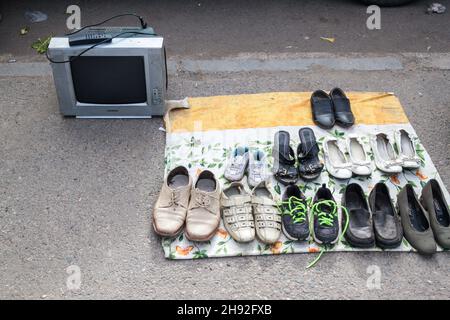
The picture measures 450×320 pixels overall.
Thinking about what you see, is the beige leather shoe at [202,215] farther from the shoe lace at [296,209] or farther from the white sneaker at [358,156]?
the white sneaker at [358,156]

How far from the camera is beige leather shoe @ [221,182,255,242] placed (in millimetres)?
2215

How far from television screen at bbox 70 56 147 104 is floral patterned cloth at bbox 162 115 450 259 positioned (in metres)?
0.34

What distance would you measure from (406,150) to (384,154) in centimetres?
12

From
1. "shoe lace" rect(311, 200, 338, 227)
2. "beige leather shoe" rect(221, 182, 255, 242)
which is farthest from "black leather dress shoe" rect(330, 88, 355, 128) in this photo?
"beige leather shoe" rect(221, 182, 255, 242)

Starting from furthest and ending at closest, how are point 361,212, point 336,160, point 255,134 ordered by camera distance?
point 255,134, point 336,160, point 361,212

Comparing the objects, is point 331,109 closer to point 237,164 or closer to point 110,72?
point 237,164

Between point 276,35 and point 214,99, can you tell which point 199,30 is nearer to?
point 276,35

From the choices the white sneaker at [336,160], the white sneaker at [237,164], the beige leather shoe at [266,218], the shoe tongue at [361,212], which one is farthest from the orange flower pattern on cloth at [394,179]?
the white sneaker at [237,164]

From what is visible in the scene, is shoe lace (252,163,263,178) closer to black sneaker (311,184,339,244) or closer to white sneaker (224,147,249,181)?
white sneaker (224,147,249,181)

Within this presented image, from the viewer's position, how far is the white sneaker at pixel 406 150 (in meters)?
2.57

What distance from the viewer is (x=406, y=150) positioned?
2688mm

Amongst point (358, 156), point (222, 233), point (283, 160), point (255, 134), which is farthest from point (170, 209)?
point (358, 156)

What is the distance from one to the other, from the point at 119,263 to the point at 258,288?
62 centimetres
